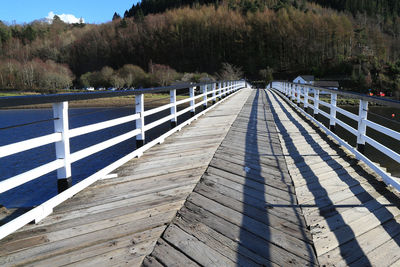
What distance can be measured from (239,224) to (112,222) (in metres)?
0.99

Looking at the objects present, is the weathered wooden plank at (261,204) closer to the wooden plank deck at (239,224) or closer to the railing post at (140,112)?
the wooden plank deck at (239,224)

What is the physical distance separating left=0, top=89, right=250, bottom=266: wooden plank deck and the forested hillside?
303ft

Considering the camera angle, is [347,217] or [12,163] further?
[12,163]

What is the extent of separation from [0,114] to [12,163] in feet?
123

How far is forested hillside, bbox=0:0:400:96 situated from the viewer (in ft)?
344

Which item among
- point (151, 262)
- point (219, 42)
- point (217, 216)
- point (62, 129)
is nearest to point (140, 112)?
point (62, 129)

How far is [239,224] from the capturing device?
2.36m

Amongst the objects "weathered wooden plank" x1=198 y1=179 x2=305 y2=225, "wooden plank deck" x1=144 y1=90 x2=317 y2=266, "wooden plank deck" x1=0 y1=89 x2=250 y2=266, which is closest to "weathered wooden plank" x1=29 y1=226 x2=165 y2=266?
"wooden plank deck" x1=0 y1=89 x2=250 y2=266

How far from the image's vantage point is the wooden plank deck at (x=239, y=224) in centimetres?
193

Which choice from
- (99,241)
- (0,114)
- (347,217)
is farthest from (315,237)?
(0,114)

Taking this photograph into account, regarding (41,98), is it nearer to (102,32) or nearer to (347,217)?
(347,217)

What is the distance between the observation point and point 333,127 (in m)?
6.60

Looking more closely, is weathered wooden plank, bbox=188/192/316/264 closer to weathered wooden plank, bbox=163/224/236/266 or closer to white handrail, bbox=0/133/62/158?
weathered wooden plank, bbox=163/224/236/266

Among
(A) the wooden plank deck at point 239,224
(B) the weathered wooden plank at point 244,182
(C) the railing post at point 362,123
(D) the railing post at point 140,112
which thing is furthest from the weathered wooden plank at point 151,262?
(C) the railing post at point 362,123
